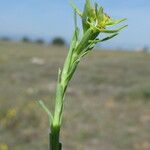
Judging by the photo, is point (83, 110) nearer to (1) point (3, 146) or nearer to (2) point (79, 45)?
(1) point (3, 146)

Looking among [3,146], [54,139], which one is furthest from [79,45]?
[3,146]

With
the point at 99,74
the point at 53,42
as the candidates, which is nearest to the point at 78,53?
the point at 99,74

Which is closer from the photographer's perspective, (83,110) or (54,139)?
(54,139)

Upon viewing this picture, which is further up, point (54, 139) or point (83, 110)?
point (54, 139)

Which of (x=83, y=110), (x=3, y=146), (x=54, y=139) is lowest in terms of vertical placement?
(x=83, y=110)

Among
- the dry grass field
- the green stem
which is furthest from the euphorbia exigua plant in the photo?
the dry grass field

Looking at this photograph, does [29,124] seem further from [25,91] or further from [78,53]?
[78,53]

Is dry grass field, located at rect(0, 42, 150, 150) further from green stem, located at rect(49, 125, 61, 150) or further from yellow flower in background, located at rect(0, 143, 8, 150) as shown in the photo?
→ green stem, located at rect(49, 125, 61, 150)
